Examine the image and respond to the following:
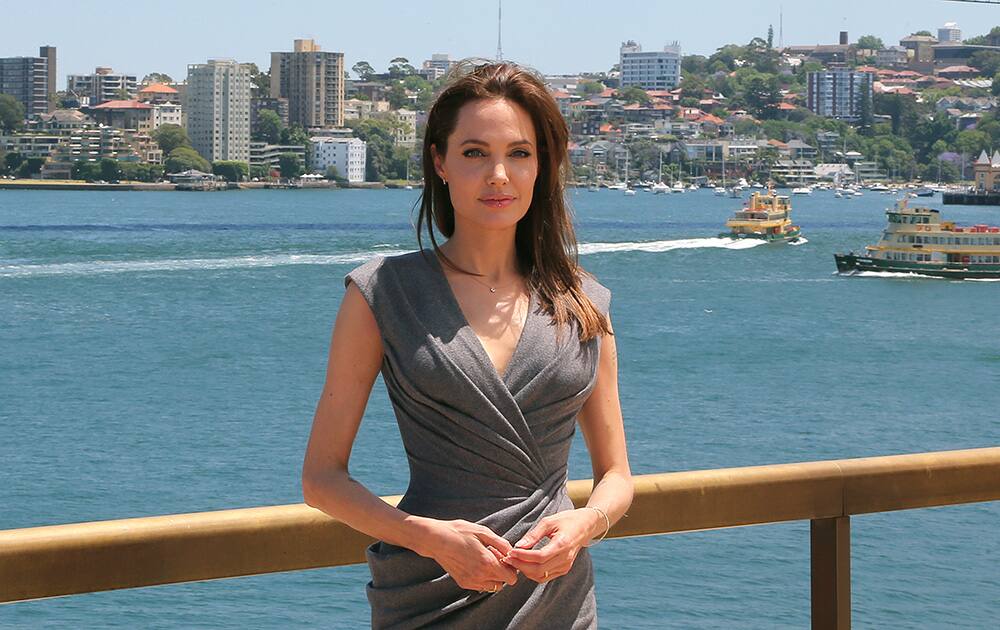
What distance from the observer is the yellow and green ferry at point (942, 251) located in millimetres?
31828

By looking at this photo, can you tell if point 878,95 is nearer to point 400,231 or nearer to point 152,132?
point 152,132

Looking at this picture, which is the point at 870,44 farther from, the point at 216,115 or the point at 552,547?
the point at 552,547

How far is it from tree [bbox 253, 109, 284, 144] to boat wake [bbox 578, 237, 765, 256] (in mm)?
41526

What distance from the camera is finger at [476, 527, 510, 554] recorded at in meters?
1.00

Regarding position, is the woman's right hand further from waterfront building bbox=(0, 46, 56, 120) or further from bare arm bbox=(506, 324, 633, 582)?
waterfront building bbox=(0, 46, 56, 120)

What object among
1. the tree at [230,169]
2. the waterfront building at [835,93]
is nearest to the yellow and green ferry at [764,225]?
the tree at [230,169]

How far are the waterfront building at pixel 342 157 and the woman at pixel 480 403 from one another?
3130 inches

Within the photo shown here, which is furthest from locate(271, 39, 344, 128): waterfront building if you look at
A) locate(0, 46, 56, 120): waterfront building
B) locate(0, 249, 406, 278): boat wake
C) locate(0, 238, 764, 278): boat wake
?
locate(0, 249, 406, 278): boat wake

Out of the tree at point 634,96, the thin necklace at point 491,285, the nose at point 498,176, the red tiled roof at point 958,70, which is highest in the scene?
the red tiled roof at point 958,70

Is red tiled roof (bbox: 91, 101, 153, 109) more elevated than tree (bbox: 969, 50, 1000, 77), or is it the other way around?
tree (bbox: 969, 50, 1000, 77)

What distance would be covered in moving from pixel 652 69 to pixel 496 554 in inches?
4496

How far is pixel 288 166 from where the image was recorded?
3221 inches

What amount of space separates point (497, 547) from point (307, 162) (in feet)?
271

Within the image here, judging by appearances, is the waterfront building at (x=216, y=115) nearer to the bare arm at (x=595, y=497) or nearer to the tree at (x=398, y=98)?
the tree at (x=398, y=98)
